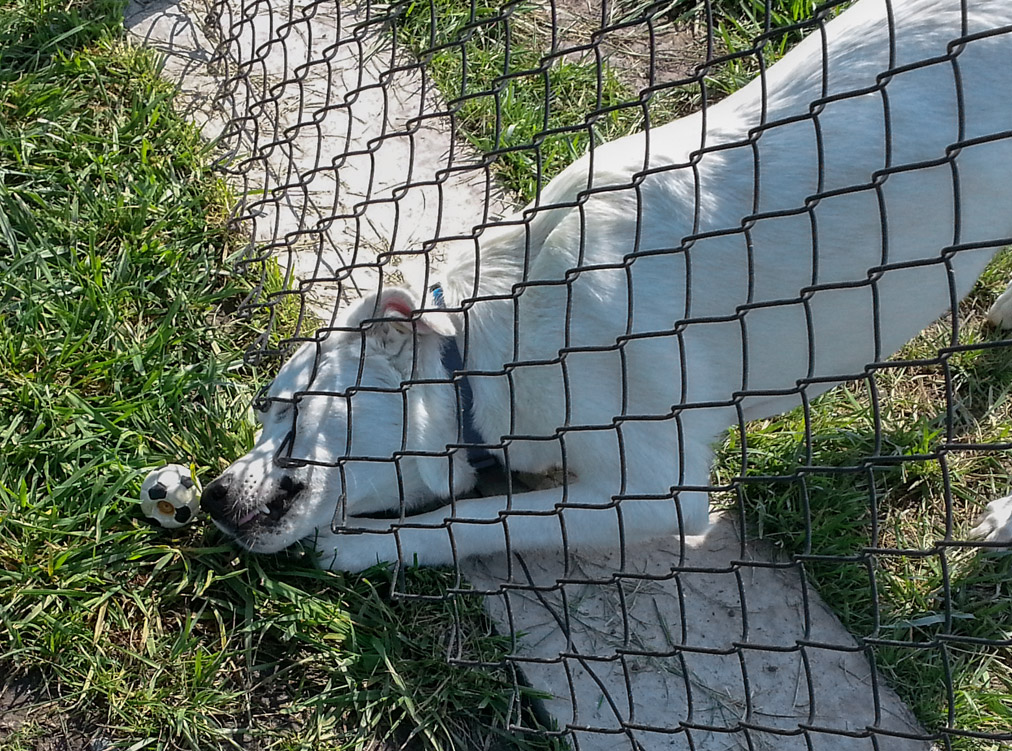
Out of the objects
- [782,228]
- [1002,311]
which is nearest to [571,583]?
[782,228]

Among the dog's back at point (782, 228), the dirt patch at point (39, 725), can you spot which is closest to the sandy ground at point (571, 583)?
the dog's back at point (782, 228)

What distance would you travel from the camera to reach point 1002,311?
4176 millimetres

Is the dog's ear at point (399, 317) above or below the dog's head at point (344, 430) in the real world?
above

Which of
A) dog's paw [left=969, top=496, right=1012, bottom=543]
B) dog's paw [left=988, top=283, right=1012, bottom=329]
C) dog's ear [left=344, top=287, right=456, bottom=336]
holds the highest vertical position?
dog's ear [left=344, top=287, right=456, bottom=336]

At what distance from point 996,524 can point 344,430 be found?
7.92 ft

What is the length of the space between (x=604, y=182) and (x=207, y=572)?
184cm

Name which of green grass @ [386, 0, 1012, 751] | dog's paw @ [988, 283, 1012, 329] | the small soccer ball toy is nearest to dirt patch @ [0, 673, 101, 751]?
the small soccer ball toy

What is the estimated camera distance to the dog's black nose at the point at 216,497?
318 centimetres

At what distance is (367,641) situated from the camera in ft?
10.5

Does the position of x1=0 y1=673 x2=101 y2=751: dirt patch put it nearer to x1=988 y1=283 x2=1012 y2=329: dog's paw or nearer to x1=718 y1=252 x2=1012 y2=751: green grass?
x1=718 y1=252 x2=1012 y2=751: green grass

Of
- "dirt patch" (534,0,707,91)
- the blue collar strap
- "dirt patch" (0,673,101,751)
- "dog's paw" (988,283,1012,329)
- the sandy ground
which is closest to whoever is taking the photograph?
"dirt patch" (0,673,101,751)

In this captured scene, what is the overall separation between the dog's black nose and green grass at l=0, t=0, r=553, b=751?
15 centimetres

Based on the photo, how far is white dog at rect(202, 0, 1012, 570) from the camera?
9.90 ft

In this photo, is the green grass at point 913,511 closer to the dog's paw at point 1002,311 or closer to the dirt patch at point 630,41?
the dog's paw at point 1002,311
